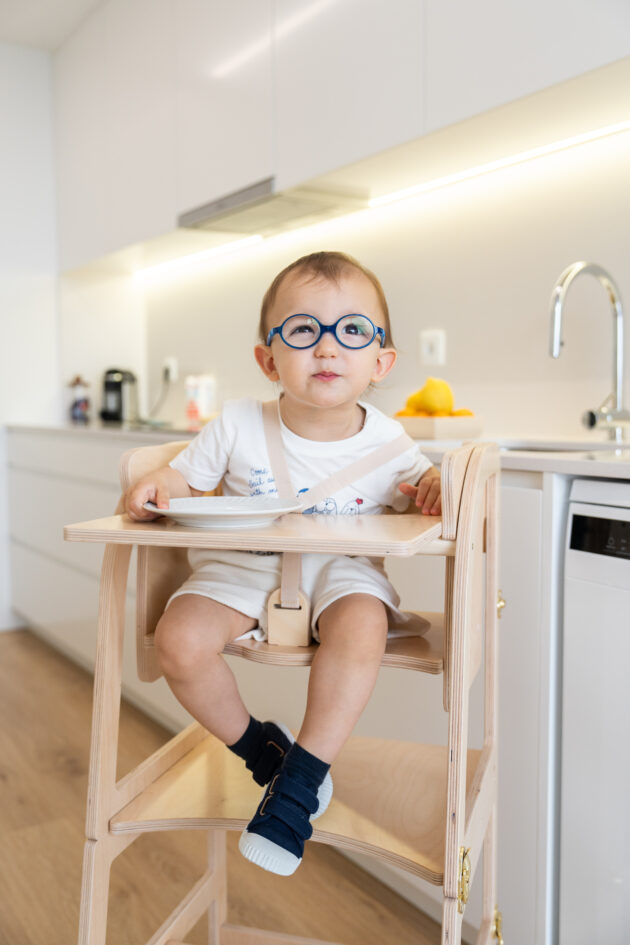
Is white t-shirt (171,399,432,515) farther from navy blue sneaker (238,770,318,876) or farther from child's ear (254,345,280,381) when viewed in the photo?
navy blue sneaker (238,770,318,876)

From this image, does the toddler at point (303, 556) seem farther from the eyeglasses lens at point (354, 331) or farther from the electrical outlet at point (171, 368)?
the electrical outlet at point (171, 368)

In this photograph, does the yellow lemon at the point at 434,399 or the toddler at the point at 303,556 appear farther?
the yellow lemon at the point at 434,399

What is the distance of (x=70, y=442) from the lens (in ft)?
9.37

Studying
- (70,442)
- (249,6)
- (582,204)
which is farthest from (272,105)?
(70,442)

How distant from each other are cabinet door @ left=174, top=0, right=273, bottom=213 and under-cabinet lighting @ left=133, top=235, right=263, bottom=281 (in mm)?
316

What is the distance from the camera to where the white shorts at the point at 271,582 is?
1037 millimetres


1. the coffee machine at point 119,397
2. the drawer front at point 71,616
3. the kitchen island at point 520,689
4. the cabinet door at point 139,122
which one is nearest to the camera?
the kitchen island at point 520,689

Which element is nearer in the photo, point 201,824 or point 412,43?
point 201,824

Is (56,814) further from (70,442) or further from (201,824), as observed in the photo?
(70,442)

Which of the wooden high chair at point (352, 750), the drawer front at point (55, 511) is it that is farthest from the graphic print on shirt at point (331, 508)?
the drawer front at point (55, 511)

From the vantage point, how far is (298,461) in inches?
44.4

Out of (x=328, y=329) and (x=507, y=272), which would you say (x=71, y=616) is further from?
(x=328, y=329)

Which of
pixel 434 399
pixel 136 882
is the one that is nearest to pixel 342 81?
pixel 434 399

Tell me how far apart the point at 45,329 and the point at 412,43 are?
228 centimetres
